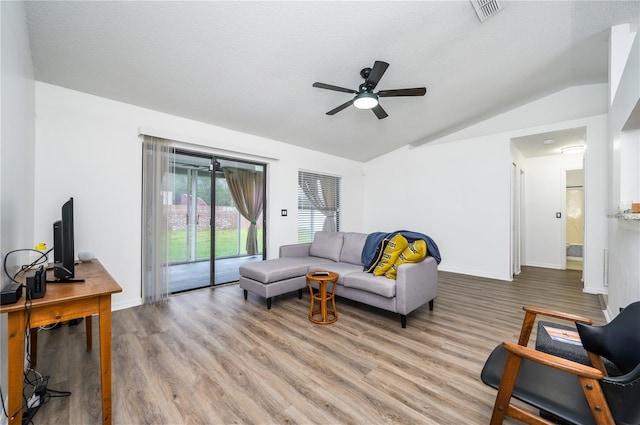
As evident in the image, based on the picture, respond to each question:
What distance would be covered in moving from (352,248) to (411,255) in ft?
3.70

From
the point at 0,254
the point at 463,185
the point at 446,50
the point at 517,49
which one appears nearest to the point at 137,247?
the point at 0,254

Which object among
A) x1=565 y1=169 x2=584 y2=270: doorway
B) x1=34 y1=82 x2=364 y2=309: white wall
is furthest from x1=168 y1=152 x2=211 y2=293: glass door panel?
x1=565 y1=169 x2=584 y2=270: doorway

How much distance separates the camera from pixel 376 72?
99.0 inches

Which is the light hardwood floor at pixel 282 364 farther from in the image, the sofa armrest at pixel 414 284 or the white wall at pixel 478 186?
the white wall at pixel 478 186

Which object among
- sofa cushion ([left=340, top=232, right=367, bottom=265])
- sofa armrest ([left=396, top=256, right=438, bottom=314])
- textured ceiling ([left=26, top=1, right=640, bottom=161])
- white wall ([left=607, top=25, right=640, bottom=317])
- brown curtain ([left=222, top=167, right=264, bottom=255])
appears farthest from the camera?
brown curtain ([left=222, top=167, right=264, bottom=255])

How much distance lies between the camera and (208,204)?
4039 mm

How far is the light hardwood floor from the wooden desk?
36cm

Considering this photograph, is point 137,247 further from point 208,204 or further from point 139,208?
point 208,204

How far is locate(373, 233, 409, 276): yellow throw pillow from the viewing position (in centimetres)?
294

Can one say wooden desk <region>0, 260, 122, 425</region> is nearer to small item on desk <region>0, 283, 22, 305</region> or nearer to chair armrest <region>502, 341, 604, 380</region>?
small item on desk <region>0, 283, 22, 305</region>

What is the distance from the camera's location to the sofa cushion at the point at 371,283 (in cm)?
267

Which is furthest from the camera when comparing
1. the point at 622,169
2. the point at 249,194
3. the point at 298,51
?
the point at 249,194

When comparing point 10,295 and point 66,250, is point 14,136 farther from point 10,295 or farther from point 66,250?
point 10,295

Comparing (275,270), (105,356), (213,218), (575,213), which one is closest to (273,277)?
(275,270)
